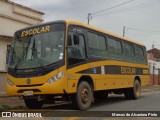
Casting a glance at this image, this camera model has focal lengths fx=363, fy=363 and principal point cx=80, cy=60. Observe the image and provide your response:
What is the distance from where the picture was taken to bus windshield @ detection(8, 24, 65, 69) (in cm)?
1236

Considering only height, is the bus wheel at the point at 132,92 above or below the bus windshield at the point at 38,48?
below

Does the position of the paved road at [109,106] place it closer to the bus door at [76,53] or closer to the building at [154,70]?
the bus door at [76,53]

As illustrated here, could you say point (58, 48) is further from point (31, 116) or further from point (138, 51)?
point (138, 51)

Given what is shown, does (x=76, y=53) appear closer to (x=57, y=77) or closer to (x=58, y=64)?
(x=58, y=64)

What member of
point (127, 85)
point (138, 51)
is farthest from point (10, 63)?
point (138, 51)

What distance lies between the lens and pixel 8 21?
21875 millimetres

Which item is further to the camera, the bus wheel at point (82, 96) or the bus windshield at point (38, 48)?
the bus wheel at point (82, 96)

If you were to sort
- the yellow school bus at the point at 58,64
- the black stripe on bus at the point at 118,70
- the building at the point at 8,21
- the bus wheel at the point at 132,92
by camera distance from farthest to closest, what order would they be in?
the building at the point at 8,21 → the bus wheel at the point at 132,92 → the black stripe on bus at the point at 118,70 → the yellow school bus at the point at 58,64

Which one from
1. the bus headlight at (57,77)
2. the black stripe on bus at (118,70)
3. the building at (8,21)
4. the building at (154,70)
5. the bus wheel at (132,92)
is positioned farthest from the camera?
the building at (154,70)

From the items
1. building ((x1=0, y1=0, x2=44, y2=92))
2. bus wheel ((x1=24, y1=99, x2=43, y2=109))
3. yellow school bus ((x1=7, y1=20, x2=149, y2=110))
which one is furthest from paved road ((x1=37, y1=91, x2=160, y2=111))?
building ((x1=0, y1=0, x2=44, y2=92))

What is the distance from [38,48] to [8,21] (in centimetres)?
974

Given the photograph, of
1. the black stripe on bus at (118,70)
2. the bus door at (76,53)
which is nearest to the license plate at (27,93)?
the bus door at (76,53)

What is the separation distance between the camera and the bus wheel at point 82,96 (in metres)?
12.8

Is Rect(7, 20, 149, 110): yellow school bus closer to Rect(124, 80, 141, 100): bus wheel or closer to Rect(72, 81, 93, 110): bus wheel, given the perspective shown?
Rect(72, 81, 93, 110): bus wheel
